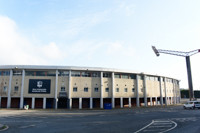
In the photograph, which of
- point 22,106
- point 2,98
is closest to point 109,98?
point 22,106

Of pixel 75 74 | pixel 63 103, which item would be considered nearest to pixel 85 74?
pixel 75 74

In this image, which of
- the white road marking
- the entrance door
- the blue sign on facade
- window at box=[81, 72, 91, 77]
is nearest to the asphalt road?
the white road marking

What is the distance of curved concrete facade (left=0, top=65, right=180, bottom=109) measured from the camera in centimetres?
4119

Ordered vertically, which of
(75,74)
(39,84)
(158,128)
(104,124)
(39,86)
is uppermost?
(75,74)

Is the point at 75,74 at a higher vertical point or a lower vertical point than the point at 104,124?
higher

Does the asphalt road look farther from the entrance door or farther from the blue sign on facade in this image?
the entrance door

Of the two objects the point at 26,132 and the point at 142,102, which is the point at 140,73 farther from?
the point at 26,132

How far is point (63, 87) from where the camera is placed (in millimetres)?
42156

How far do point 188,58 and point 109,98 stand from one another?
105ft

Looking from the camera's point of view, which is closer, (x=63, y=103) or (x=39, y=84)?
(x=39, y=84)

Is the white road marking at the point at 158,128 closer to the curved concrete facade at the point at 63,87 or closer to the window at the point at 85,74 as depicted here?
the curved concrete facade at the point at 63,87

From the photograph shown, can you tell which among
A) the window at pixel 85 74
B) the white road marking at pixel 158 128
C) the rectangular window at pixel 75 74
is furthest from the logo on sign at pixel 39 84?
the white road marking at pixel 158 128

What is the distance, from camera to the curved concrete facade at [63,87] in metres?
41.2

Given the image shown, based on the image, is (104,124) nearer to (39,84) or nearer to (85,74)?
(85,74)
